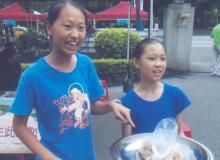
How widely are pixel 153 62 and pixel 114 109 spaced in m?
0.41

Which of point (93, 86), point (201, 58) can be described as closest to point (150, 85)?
point (93, 86)

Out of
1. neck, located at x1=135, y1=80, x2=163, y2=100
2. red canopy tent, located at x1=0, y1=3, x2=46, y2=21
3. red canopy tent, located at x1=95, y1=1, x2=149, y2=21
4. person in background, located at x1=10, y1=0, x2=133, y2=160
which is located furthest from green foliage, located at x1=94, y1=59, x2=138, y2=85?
person in background, located at x1=10, y1=0, x2=133, y2=160

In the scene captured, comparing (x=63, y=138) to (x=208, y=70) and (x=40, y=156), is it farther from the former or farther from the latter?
(x=208, y=70)

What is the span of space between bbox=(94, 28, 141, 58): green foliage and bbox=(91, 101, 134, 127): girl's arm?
825cm

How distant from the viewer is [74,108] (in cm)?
152

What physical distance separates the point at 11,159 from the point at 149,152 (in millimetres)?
2858

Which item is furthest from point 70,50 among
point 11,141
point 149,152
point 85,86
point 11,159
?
point 11,159

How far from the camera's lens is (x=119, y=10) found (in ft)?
35.6

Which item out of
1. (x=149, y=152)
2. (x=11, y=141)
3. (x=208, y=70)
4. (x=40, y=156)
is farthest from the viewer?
(x=208, y=70)

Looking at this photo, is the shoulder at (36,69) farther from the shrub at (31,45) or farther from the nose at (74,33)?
the shrub at (31,45)

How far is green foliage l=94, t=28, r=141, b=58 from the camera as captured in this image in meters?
10.2

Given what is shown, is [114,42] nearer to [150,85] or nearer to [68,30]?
[150,85]

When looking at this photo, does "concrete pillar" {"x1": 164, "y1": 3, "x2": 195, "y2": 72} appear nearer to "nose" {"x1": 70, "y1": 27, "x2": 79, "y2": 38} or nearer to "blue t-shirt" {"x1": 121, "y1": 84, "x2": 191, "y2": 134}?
"blue t-shirt" {"x1": 121, "y1": 84, "x2": 191, "y2": 134}

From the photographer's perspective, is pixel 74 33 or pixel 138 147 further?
pixel 138 147
